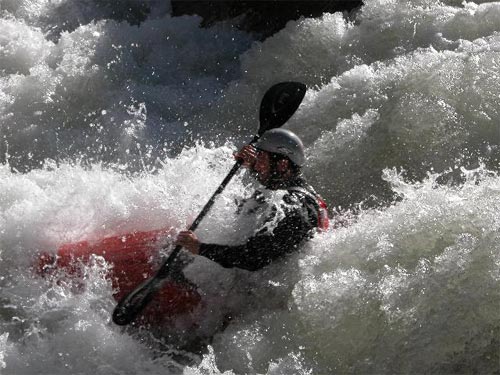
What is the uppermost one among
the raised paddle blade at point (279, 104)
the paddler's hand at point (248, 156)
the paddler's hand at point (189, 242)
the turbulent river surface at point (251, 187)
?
the paddler's hand at point (248, 156)

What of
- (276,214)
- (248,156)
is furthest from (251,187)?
(276,214)

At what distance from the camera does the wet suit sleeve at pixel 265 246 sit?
12.6 ft

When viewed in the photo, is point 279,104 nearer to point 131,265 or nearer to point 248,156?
point 248,156

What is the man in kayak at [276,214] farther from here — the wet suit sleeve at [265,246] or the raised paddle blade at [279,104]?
the raised paddle blade at [279,104]

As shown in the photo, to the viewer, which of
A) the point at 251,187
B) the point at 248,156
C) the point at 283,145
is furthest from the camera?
the point at 251,187

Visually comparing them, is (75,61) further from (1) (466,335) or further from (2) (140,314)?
(1) (466,335)

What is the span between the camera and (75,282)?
4.04 m

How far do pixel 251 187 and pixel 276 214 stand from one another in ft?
3.55

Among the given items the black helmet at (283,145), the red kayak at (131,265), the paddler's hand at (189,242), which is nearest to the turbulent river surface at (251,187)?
the red kayak at (131,265)

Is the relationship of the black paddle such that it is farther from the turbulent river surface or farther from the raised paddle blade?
the turbulent river surface

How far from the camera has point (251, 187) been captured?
4906 mm

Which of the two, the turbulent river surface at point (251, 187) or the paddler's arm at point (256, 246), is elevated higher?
the paddler's arm at point (256, 246)

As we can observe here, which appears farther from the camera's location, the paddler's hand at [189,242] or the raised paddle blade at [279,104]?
the raised paddle blade at [279,104]

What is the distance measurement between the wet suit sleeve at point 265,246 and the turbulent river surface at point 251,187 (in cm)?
12
